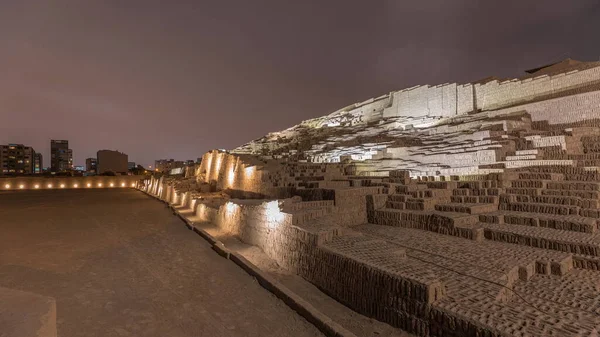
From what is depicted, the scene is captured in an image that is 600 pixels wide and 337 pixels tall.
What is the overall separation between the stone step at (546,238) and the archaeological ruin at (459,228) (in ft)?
0.07

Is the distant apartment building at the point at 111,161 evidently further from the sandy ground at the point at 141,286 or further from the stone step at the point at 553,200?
the stone step at the point at 553,200

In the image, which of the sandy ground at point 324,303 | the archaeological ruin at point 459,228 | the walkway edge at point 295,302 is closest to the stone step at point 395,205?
the archaeological ruin at point 459,228

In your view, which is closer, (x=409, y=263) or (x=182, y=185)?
(x=409, y=263)

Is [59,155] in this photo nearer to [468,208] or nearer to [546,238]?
[468,208]

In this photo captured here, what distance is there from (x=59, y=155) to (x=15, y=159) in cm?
2357

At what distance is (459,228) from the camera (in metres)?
7.17

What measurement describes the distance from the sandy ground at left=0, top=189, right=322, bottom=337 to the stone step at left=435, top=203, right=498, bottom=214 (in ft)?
18.2

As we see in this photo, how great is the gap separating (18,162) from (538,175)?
11243 cm

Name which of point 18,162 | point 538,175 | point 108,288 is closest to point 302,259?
point 108,288

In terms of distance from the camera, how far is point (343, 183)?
38.6 feet

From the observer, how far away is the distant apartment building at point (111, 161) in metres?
61.3

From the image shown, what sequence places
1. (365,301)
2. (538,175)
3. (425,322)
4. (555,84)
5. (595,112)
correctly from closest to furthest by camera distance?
1. (425,322)
2. (365,301)
3. (538,175)
4. (595,112)
5. (555,84)

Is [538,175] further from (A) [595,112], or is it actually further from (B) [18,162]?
(B) [18,162]

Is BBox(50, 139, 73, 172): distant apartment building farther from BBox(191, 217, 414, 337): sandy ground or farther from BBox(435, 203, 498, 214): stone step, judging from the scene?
BBox(435, 203, 498, 214): stone step
